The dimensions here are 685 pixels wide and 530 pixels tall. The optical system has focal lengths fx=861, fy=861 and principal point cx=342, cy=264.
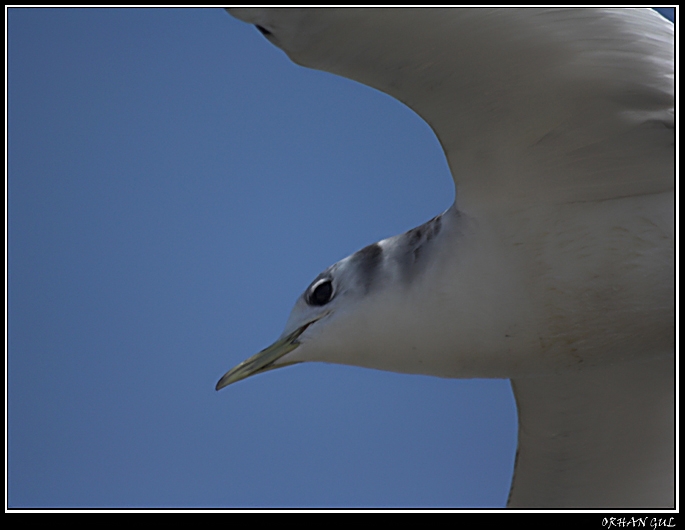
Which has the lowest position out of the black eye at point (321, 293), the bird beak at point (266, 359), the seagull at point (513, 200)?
the bird beak at point (266, 359)

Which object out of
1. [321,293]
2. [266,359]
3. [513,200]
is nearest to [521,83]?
[513,200]

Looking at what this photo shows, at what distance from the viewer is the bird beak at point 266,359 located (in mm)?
2662

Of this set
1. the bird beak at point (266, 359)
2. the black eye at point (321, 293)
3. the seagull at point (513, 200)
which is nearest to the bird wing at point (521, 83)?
the seagull at point (513, 200)

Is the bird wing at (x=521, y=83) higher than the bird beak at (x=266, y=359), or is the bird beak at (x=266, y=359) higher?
the bird wing at (x=521, y=83)

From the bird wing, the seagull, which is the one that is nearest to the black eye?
the seagull

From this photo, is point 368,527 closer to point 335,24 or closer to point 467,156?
point 467,156

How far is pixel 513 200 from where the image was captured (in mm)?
2299

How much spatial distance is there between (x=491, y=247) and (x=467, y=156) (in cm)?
25

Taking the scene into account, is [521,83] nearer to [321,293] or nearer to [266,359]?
[321,293]

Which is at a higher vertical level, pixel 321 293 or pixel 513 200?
pixel 513 200

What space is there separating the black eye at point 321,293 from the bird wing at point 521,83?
1.76 ft

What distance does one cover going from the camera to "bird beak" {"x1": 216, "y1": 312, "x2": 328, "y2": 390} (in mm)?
2662

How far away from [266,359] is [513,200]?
924 mm

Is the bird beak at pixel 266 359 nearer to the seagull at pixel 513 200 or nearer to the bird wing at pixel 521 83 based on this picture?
the seagull at pixel 513 200
